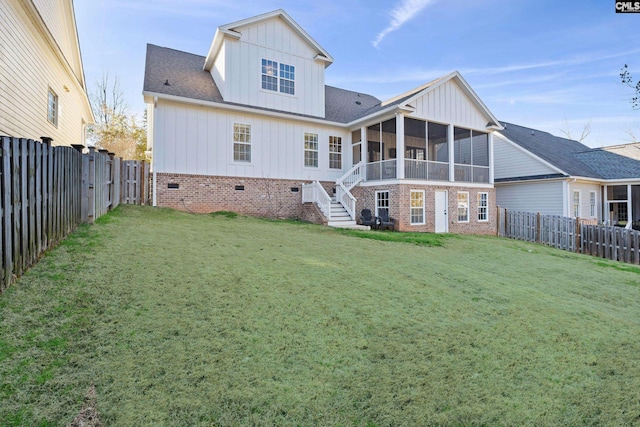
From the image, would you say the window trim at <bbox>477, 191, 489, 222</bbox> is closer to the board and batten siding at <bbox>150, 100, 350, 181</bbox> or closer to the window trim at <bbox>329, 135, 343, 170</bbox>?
the window trim at <bbox>329, 135, 343, 170</bbox>

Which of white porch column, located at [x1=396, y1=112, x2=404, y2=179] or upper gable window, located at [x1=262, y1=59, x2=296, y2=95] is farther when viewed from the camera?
upper gable window, located at [x1=262, y1=59, x2=296, y2=95]

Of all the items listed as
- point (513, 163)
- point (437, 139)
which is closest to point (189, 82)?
point (437, 139)

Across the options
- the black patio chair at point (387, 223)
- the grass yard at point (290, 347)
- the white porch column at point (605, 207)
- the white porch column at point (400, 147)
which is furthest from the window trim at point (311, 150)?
the white porch column at point (605, 207)

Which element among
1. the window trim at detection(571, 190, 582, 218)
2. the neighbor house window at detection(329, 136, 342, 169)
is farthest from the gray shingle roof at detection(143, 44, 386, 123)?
the window trim at detection(571, 190, 582, 218)

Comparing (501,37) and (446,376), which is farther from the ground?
(501,37)

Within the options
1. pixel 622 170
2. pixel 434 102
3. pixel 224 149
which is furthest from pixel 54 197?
pixel 622 170

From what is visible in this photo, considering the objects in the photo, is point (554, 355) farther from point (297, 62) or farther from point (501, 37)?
point (501, 37)

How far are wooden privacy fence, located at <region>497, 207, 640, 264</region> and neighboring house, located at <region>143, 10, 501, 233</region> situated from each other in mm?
1138

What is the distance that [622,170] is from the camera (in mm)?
19859

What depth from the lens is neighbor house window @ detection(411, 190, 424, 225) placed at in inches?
599

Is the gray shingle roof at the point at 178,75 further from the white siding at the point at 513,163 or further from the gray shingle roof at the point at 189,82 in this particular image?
the white siding at the point at 513,163

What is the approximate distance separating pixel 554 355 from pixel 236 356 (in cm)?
320

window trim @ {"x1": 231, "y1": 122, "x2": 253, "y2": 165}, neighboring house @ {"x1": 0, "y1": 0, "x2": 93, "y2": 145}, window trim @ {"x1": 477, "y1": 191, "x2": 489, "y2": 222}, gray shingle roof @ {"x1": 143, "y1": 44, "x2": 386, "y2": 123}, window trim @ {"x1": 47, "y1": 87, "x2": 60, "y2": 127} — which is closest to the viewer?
neighboring house @ {"x1": 0, "y1": 0, "x2": 93, "y2": 145}

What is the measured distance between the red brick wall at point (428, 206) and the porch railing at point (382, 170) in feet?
2.08
